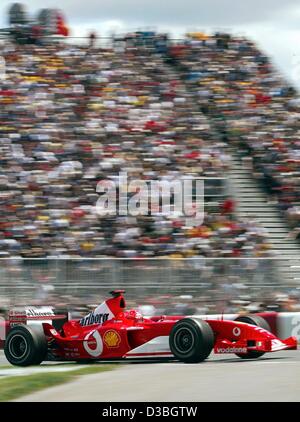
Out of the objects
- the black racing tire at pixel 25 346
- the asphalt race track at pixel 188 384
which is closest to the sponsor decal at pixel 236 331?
the asphalt race track at pixel 188 384

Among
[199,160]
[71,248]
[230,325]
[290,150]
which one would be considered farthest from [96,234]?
[230,325]

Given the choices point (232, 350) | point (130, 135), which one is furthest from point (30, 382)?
point (130, 135)

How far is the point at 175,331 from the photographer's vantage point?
11922 mm

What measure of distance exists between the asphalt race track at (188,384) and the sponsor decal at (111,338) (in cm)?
87

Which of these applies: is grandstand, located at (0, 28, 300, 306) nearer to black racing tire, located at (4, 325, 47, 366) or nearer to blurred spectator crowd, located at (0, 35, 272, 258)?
blurred spectator crowd, located at (0, 35, 272, 258)

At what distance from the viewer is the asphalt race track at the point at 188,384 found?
27.9 feet

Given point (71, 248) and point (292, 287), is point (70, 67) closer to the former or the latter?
point (71, 248)

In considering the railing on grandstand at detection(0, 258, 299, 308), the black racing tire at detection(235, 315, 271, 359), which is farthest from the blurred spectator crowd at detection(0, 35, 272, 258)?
the black racing tire at detection(235, 315, 271, 359)

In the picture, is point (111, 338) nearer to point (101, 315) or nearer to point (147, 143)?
point (101, 315)

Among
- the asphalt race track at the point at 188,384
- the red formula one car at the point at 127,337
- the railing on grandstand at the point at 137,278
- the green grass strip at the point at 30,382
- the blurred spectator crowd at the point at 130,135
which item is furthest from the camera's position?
the blurred spectator crowd at the point at 130,135

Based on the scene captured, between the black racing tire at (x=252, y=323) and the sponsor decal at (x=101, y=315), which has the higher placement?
the sponsor decal at (x=101, y=315)

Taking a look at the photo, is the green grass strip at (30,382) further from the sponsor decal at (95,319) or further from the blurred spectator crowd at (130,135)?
the blurred spectator crowd at (130,135)

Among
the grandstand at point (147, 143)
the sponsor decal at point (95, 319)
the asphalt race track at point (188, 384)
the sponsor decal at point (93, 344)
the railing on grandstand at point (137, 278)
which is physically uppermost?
the grandstand at point (147, 143)

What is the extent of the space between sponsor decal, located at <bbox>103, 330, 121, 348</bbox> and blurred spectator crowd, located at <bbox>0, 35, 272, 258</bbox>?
203 inches
